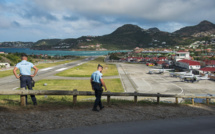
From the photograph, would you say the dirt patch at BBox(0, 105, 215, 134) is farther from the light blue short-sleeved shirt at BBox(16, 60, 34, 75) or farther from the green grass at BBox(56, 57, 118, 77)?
the green grass at BBox(56, 57, 118, 77)

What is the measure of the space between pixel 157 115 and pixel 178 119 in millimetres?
1190

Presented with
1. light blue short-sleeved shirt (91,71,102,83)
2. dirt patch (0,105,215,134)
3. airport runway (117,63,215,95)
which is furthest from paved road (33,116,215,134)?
airport runway (117,63,215,95)

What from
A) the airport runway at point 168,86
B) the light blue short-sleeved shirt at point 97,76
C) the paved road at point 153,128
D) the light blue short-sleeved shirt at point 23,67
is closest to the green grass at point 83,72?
the airport runway at point 168,86

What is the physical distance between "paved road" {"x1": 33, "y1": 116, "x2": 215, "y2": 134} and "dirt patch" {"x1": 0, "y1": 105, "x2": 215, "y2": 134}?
0.57 meters

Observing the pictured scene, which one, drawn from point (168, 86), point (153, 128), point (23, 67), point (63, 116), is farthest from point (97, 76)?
point (168, 86)

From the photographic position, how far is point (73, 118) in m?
8.38

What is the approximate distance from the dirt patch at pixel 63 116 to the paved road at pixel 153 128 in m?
0.57

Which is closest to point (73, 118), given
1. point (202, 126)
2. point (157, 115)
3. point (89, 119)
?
point (89, 119)

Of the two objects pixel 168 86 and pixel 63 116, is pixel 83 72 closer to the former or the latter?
pixel 168 86

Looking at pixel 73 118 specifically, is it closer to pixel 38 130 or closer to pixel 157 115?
pixel 38 130

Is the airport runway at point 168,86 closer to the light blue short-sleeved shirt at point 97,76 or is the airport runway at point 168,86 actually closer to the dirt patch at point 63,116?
the dirt patch at point 63,116

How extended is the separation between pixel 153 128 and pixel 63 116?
4535mm

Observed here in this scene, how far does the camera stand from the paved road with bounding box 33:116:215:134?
22.9 ft

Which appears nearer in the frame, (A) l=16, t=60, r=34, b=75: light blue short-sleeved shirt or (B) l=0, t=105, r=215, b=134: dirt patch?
(B) l=0, t=105, r=215, b=134: dirt patch
